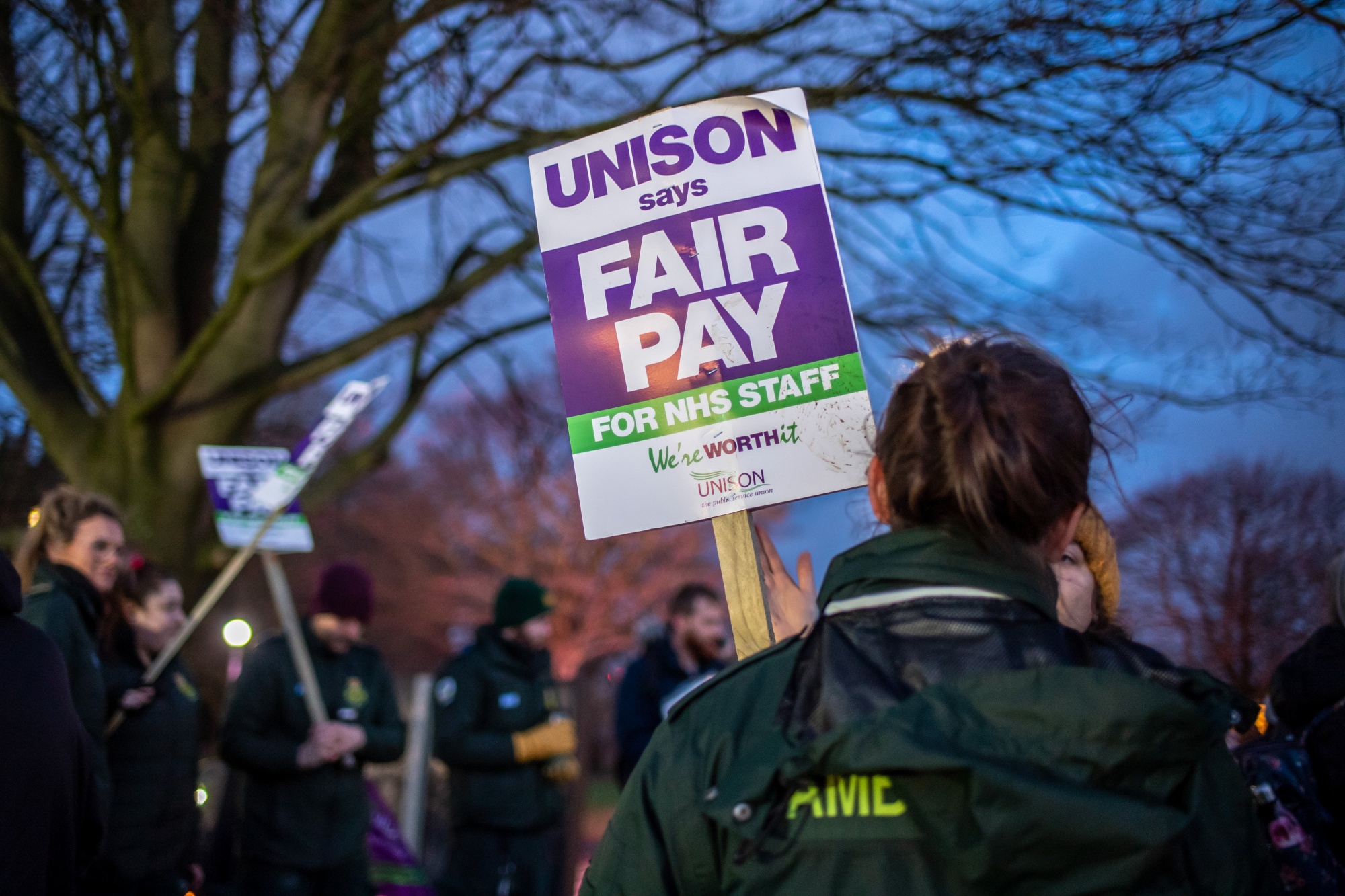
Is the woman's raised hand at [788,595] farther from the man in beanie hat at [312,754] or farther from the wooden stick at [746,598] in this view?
the man in beanie hat at [312,754]

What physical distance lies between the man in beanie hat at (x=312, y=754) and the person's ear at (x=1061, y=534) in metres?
4.04

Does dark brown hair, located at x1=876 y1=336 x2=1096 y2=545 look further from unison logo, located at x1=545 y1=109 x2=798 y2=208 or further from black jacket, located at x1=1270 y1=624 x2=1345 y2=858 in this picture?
black jacket, located at x1=1270 y1=624 x2=1345 y2=858

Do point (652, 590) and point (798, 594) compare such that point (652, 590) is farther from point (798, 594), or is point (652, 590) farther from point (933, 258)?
point (798, 594)

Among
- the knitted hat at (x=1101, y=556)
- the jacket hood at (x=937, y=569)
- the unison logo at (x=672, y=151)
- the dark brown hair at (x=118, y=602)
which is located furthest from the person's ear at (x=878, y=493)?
the dark brown hair at (x=118, y=602)

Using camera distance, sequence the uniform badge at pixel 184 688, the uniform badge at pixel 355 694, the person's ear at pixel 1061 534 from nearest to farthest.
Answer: the person's ear at pixel 1061 534 → the uniform badge at pixel 184 688 → the uniform badge at pixel 355 694

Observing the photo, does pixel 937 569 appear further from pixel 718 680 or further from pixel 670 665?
pixel 670 665

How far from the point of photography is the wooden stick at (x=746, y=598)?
7.55 feet

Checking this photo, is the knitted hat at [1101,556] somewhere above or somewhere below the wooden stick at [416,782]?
above

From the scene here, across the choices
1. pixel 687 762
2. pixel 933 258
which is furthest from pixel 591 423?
pixel 933 258

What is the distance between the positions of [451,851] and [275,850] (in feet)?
3.01

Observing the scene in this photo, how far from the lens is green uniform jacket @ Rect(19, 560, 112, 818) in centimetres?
361

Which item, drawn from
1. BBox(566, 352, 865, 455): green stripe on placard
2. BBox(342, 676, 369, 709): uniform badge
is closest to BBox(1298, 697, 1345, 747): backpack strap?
BBox(566, 352, 865, 455): green stripe on placard

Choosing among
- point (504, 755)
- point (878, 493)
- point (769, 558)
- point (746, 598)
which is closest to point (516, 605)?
point (504, 755)

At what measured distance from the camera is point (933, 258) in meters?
7.03
